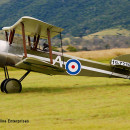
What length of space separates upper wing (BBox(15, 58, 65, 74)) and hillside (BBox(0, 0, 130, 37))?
14998cm

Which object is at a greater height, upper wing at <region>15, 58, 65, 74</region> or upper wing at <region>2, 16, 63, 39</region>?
upper wing at <region>2, 16, 63, 39</region>

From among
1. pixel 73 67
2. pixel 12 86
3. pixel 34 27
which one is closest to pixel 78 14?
pixel 73 67

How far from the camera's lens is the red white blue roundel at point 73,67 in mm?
11066

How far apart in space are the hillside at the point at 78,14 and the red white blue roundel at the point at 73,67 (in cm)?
14923

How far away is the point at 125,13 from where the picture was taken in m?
174

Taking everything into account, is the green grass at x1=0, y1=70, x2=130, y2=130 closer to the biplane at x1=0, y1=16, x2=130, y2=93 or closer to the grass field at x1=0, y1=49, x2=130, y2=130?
the grass field at x1=0, y1=49, x2=130, y2=130

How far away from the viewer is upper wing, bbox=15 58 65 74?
374 inches

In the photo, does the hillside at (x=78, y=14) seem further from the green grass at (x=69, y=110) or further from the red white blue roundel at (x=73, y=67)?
the green grass at (x=69, y=110)

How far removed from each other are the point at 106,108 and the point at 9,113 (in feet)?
6.70

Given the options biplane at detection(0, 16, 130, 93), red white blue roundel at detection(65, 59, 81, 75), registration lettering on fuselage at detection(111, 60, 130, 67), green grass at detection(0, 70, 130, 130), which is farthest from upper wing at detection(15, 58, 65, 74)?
registration lettering on fuselage at detection(111, 60, 130, 67)

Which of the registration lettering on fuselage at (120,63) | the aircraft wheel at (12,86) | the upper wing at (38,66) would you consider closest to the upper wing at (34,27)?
the upper wing at (38,66)

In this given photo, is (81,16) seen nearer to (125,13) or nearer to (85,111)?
(125,13)

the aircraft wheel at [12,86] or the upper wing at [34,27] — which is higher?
the upper wing at [34,27]

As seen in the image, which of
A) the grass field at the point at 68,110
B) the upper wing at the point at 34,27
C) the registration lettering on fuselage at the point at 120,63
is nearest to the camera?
the grass field at the point at 68,110
